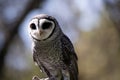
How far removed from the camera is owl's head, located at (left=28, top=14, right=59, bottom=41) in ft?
29.3

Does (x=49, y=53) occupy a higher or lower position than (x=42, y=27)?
lower

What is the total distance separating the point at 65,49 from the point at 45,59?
35 cm

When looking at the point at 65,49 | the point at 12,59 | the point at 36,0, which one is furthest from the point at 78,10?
the point at 65,49

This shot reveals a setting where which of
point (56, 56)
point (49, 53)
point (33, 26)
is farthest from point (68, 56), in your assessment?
point (33, 26)

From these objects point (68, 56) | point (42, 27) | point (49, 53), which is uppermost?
point (42, 27)

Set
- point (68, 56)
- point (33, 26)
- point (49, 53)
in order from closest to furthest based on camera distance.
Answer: point (33, 26), point (49, 53), point (68, 56)

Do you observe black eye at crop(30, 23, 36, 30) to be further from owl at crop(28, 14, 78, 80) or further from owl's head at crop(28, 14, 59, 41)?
owl at crop(28, 14, 78, 80)

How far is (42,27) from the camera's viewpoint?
356 inches

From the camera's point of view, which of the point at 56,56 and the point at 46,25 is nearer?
the point at 46,25

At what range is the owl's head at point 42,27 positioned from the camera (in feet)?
29.3

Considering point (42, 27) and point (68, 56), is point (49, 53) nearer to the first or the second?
point (68, 56)

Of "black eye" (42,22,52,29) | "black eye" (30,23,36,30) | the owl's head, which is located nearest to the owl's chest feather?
the owl's head

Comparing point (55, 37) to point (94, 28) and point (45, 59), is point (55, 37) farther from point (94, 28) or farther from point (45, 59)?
point (94, 28)

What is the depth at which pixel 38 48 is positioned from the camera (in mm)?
9484
